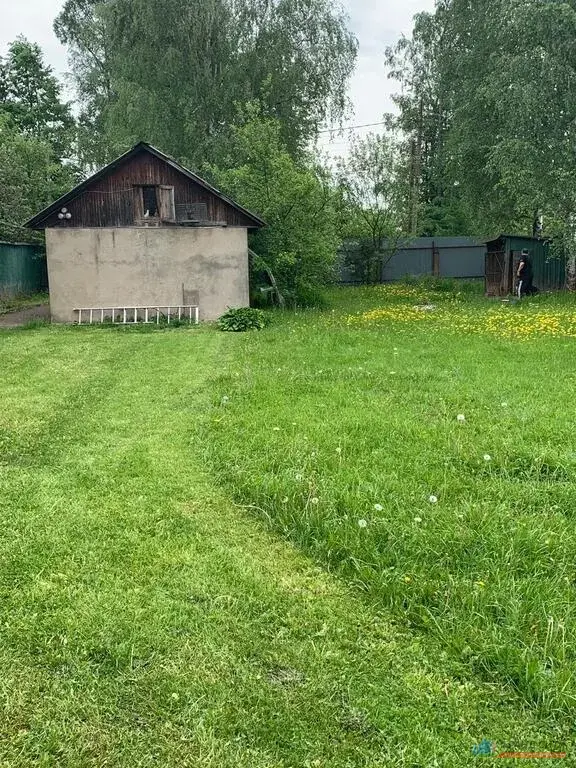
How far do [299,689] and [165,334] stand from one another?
1085 centimetres

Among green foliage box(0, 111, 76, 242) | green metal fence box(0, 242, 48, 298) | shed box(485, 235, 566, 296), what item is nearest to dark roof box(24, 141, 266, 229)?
green foliage box(0, 111, 76, 242)

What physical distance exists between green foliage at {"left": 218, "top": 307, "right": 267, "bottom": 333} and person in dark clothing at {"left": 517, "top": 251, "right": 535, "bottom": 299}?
8305 mm

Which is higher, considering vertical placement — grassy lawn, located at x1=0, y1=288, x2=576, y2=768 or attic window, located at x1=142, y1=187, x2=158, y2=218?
attic window, located at x1=142, y1=187, x2=158, y2=218

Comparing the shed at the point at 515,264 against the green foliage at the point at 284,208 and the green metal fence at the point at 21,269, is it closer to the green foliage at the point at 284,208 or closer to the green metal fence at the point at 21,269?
the green foliage at the point at 284,208

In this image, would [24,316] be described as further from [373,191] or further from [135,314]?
[373,191]

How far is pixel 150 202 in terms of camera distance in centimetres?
1507

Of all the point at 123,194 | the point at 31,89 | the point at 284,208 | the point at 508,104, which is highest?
the point at 31,89

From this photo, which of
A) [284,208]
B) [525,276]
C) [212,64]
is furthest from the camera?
[212,64]

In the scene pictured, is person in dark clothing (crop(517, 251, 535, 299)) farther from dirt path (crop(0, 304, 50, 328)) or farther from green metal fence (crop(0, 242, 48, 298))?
green metal fence (crop(0, 242, 48, 298))

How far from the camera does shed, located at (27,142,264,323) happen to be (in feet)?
48.5

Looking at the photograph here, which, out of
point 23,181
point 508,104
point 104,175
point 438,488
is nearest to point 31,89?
point 23,181

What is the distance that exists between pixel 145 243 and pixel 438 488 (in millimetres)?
12769

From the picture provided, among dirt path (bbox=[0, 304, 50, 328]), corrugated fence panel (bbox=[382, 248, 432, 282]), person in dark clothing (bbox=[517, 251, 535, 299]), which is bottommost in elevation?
dirt path (bbox=[0, 304, 50, 328])

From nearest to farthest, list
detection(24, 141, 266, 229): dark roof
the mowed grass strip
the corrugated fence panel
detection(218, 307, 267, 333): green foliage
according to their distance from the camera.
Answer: the mowed grass strip
detection(218, 307, 267, 333): green foliage
detection(24, 141, 266, 229): dark roof
the corrugated fence panel
